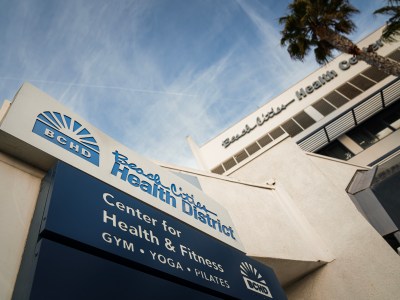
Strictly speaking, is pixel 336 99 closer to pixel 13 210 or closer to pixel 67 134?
pixel 67 134

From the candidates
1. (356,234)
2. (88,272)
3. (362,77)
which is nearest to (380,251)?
(356,234)

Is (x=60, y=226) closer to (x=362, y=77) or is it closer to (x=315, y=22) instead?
(x=315, y=22)

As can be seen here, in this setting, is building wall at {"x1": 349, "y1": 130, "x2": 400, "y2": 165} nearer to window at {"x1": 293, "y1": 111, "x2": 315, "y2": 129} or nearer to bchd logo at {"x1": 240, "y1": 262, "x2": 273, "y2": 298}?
window at {"x1": 293, "y1": 111, "x2": 315, "y2": 129}

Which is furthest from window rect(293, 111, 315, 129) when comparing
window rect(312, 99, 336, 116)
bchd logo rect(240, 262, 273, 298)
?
bchd logo rect(240, 262, 273, 298)

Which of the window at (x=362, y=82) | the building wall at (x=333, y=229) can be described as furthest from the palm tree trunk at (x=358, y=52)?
the window at (x=362, y=82)

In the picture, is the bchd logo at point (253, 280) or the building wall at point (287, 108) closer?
the bchd logo at point (253, 280)

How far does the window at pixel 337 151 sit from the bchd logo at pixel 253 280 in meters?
13.8

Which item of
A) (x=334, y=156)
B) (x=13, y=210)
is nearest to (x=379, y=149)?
(x=334, y=156)

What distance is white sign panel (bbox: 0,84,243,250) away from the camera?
11.3ft

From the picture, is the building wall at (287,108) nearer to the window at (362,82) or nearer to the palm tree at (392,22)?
the window at (362,82)

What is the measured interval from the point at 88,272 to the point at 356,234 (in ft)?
25.8

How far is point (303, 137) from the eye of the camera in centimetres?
1750

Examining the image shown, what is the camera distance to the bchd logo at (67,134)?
3570 mm

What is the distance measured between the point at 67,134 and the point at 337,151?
16309 millimetres
